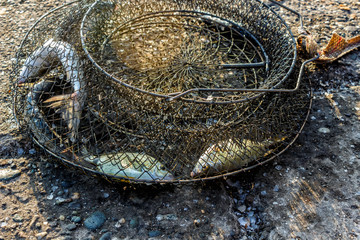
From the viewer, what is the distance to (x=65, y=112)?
8.17 feet

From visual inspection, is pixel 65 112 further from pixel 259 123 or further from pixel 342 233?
pixel 342 233

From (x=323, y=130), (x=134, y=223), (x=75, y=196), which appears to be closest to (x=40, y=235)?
(x=75, y=196)

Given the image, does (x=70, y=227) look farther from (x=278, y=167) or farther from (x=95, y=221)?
(x=278, y=167)

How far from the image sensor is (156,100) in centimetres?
252

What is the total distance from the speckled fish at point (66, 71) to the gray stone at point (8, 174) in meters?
0.48

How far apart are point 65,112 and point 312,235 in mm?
1918

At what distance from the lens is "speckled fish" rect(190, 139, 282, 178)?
91.0 inches

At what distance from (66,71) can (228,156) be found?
4.63ft

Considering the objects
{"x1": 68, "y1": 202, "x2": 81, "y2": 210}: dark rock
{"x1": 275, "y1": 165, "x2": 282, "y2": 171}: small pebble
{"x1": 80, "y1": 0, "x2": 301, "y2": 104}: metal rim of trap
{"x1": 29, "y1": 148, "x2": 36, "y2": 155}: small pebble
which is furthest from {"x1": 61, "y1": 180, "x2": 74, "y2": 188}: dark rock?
{"x1": 275, "y1": 165, "x2": 282, "y2": 171}: small pebble

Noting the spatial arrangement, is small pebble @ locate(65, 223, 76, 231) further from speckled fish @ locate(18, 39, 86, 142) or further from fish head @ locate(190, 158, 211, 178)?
fish head @ locate(190, 158, 211, 178)

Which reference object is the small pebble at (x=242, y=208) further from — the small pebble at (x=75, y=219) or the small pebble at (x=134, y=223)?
the small pebble at (x=75, y=219)

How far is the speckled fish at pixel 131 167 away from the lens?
7.45ft

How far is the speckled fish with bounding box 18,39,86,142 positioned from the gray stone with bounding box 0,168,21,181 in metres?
0.48

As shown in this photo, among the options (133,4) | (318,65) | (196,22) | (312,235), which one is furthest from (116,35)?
(312,235)
